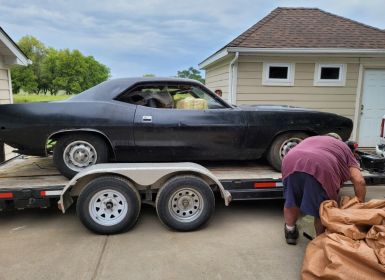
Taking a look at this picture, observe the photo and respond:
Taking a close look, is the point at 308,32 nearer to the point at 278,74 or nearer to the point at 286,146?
the point at 278,74

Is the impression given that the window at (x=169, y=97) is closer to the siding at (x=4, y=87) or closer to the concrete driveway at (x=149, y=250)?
the concrete driveway at (x=149, y=250)

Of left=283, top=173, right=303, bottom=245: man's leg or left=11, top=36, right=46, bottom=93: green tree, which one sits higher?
left=11, top=36, right=46, bottom=93: green tree

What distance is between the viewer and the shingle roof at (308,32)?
8.41 metres

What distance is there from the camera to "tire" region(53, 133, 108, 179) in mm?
4109

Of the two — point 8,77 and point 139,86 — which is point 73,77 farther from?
point 139,86

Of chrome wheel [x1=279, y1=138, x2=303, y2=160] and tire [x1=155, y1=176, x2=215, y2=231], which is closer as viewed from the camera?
tire [x1=155, y1=176, x2=215, y2=231]

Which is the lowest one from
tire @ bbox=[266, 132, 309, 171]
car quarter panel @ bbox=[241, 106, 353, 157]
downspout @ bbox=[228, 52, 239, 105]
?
tire @ bbox=[266, 132, 309, 171]

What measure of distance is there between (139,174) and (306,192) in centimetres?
186

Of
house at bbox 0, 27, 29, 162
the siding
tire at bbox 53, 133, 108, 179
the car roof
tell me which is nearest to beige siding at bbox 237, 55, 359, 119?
the car roof

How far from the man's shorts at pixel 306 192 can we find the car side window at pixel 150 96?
6.75 feet

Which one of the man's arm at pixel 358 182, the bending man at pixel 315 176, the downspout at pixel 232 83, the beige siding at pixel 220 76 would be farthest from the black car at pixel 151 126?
the beige siding at pixel 220 76

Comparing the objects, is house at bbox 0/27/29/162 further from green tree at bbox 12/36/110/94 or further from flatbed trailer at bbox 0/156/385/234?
green tree at bbox 12/36/110/94

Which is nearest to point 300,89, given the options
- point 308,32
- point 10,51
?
point 308,32

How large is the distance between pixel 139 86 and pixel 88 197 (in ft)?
5.43
